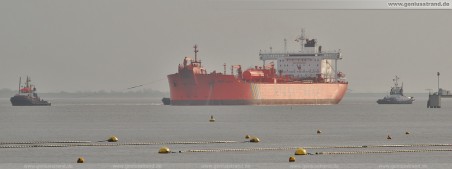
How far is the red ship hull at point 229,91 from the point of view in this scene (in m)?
165

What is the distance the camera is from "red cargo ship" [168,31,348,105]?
166 m

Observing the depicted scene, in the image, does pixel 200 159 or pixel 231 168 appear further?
pixel 200 159

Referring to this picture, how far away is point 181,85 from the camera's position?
550ft

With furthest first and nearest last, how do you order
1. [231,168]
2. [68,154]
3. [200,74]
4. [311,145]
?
[200,74], [311,145], [68,154], [231,168]

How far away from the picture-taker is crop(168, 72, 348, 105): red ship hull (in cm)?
16475

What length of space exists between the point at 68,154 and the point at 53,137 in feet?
58.6

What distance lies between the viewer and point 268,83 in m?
172

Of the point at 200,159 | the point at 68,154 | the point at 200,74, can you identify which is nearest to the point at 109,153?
the point at 68,154

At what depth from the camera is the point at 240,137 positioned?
63750 millimetres

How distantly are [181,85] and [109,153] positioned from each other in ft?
397

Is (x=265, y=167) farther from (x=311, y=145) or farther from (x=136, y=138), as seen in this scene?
(x=136, y=138)

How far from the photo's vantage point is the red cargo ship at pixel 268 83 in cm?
16550

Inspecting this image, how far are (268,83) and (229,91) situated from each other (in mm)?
8294

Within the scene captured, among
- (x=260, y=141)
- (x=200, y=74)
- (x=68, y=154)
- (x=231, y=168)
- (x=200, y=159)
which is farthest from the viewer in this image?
(x=200, y=74)
